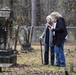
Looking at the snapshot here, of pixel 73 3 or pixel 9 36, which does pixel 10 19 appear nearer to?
pixel 9 36

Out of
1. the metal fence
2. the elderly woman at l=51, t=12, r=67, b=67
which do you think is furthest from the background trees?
the elderly woman at l=51, t=12, r=67, b=67

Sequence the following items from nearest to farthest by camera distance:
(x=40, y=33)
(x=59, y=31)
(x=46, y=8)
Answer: (x=59, y=31)
(x=40, y=33)
(x=46, y=8)

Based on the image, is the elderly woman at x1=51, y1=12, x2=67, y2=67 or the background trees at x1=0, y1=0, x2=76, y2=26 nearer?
the elderly woman at x1=51, y1=12, x2=67, y2=67

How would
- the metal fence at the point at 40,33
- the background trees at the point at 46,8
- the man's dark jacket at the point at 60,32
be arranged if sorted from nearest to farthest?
the man's dark jacket at the point at 60,32 < the metal fence at the point at 40,33 < the background trees at the point at 46,8

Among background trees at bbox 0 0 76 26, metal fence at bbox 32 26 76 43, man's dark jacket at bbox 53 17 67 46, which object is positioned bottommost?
metal fence at bbox 32 26 76 43

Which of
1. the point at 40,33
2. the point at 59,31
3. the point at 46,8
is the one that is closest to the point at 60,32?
the point at 59,31

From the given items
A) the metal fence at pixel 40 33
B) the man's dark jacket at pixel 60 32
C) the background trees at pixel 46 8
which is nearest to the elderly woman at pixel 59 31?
the man's dark jacket at pixel 60 32

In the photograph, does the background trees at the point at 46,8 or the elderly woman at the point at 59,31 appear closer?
the elderly woman at the point at 59,31

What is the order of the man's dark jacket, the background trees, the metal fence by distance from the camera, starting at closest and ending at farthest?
the man's dark jacket → the metal fence → the background trees

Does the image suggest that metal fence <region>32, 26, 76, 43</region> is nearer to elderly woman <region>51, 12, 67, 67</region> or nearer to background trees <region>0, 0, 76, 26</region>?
background trees <region>0, 0, 76, 26</region>

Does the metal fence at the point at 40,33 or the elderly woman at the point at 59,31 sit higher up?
the elderly woman at the point at 59,31

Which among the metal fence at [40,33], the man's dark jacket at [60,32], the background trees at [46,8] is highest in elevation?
the background trees at [46,8]

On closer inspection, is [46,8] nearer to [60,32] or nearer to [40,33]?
[40,33]

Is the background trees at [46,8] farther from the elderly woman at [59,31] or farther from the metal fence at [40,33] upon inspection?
the elderly woman at [59,31]
